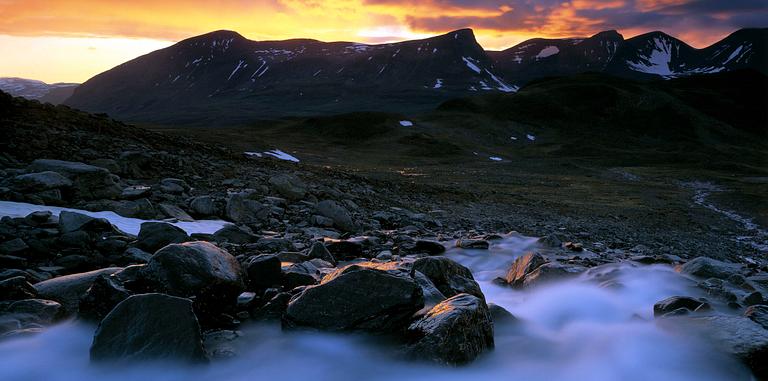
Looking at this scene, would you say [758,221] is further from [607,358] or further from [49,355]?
[49,355]

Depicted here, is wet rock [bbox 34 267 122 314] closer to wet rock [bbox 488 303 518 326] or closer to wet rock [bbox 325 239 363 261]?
wet rock [bbox 325 239 363 261]

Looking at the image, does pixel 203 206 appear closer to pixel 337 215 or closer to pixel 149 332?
pixel 337 215

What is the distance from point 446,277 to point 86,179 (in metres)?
8.15

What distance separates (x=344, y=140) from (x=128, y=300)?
70059mm

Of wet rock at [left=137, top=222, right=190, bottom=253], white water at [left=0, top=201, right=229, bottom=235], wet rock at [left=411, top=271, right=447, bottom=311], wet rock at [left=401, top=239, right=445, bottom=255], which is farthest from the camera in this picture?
wet rock at [left=401, top=239, right=445, bottom=255]

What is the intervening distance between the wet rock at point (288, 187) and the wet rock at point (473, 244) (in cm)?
529

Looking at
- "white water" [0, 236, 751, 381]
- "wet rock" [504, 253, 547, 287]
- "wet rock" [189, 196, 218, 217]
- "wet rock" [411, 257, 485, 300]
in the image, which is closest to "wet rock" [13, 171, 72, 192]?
"wet rock" [189, 196, 218, 217]

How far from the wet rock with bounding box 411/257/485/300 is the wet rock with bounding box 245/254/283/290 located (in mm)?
1905

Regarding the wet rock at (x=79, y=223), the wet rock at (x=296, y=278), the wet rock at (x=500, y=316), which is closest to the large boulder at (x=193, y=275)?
the wet rock at (x=296, y=278)

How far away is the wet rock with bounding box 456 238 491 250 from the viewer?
11.2 metres

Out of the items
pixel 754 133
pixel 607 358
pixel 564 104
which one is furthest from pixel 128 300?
pixel 754 133

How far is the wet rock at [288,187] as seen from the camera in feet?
47.2

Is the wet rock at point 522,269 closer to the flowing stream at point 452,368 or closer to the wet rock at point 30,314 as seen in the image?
the flowing stream at point 452,368

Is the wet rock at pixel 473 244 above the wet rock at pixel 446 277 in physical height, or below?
below
